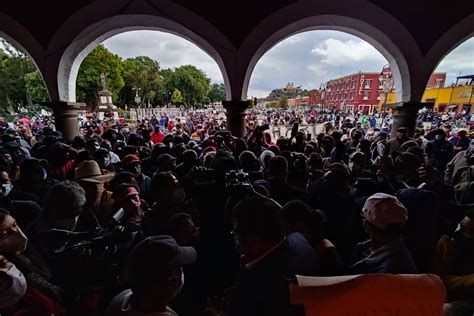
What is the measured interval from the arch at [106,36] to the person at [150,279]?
15.9 feet

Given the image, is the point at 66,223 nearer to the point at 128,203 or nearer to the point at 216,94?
the point at 128,203

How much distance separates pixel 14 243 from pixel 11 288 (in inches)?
11.9

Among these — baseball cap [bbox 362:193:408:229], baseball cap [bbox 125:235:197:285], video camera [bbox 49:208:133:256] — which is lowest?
video camera [bbox 49:208:133:256]

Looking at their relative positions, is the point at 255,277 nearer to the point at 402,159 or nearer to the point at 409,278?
the point at 409,278

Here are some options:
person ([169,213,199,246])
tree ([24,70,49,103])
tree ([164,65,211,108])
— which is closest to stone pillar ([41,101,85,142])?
person ([169,213,199,246])

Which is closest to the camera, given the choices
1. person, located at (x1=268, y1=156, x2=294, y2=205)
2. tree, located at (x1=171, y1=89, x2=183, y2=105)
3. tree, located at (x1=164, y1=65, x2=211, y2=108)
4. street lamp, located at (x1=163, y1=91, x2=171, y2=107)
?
person, located at (x1=268, y1=156, x2=294, y2=205)

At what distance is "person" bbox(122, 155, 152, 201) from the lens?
3.12m

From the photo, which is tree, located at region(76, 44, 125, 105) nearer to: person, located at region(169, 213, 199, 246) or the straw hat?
the straw hat

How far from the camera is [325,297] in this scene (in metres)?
1.07

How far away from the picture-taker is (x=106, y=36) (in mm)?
5988

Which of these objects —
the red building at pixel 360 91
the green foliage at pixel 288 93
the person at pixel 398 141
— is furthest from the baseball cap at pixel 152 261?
the green foliage at pixel 288 93

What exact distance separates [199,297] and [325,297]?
117cm

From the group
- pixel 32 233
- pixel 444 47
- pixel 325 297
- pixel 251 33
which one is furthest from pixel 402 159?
pixel 444 47

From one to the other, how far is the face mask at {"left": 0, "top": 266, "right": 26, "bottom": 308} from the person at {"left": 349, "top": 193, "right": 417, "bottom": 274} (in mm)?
1854
